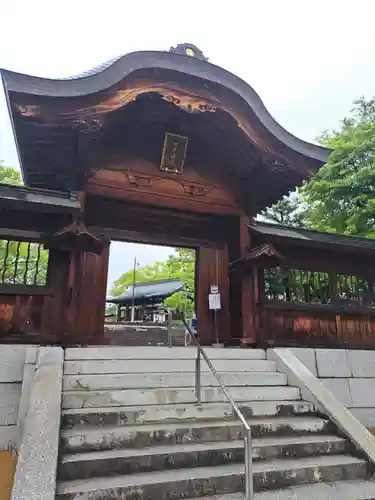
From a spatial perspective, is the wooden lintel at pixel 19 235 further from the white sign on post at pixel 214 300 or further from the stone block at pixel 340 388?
the stone block at pixel 340 388

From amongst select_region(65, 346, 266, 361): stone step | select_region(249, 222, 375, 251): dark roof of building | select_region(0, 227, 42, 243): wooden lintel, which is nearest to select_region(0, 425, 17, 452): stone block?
select_region(65, 346, 266, 361): stone step

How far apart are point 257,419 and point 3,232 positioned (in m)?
4.24

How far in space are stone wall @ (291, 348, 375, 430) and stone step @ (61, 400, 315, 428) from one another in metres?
1.24

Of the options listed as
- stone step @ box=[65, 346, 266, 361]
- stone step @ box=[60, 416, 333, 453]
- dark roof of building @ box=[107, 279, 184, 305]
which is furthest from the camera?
dark roof of building @ box=[107, 279, 184, 305]

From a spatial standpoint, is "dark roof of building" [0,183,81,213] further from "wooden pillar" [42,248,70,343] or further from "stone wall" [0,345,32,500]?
"stone wall" [0,345,32,500]

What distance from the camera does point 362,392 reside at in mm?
5520

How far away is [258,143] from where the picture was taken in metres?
6.68

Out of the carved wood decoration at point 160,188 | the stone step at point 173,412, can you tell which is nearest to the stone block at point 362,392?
the stone step at point 173,412

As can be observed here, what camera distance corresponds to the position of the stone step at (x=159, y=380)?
4086 mm

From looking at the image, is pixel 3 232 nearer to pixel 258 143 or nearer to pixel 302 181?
pixel 258 143

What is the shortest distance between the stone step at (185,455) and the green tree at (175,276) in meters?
9.12

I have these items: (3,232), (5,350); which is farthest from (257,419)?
(3,232)

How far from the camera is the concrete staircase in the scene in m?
2.92

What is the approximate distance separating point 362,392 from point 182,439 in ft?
11.0
